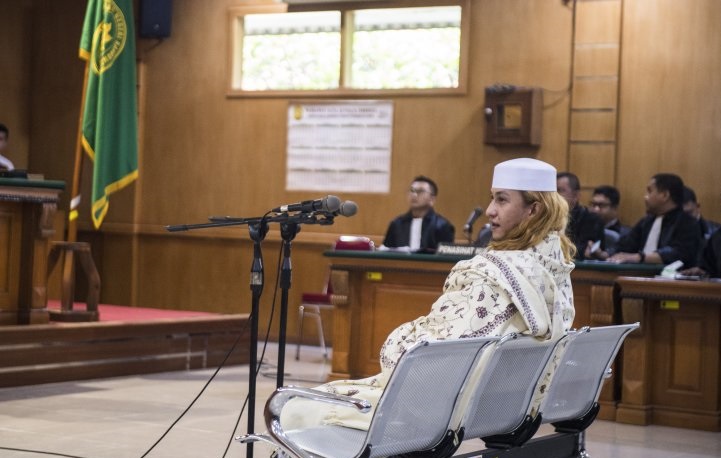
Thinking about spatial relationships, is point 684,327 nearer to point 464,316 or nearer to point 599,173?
point 599,173

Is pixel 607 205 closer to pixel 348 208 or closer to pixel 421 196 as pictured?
pixel 421 196

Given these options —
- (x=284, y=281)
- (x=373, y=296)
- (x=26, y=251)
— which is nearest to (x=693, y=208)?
(x=373, y=296)

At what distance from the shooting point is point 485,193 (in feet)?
30.5

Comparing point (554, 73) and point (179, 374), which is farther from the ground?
point (554, 73)

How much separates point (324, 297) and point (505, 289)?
18.7ft

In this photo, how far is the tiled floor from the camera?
203 inches

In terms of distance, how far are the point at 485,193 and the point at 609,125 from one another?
1.18 meters

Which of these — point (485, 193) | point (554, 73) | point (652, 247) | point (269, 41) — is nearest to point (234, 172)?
point (269, 41)

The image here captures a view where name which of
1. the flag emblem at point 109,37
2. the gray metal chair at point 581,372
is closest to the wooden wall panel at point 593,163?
the flag emblem at point 109,37

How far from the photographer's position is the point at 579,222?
7.70m

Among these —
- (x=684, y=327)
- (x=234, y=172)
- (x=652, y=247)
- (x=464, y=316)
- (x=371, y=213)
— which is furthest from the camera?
(x=234, y=172)

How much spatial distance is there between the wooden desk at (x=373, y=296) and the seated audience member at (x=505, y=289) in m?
3.73

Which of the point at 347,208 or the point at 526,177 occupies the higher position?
the point at 526,177

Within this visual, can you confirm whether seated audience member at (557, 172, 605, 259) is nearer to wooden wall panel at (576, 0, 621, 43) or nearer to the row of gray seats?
wooden wall panel at (576, 0, 621, 43)
